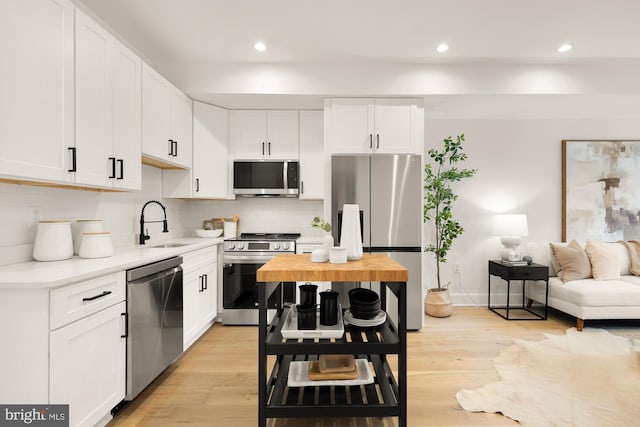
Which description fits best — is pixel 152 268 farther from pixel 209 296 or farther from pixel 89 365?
pixel 209 296

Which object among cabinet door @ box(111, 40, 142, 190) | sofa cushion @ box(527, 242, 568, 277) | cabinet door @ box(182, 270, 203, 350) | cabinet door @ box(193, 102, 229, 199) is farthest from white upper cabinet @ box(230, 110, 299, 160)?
sofa cushion @ box(527, 242, 568, 277)

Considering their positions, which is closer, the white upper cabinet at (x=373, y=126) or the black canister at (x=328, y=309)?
the black canister at (x=328, y=309)

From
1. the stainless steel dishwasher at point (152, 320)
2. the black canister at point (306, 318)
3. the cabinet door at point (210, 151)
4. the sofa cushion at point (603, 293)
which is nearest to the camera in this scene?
the black canister at point (306, 318)

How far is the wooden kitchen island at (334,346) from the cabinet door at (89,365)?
873mm

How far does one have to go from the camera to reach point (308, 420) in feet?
6.29

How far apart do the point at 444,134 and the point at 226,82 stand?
2806mm

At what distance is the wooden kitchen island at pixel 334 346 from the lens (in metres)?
1.58

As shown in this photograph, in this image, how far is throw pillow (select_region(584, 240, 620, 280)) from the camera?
3.52 metres

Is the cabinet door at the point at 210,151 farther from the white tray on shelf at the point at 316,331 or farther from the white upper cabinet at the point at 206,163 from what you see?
the white tray on shelf at the point at 316,331

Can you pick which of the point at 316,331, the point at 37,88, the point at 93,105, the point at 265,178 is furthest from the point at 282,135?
the point at 316,331

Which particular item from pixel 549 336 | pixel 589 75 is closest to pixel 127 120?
pixel 549 336

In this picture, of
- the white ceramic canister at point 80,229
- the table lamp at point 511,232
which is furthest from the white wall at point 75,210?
the table lamp at point 511,232

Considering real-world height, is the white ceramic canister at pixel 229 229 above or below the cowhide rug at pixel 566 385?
above

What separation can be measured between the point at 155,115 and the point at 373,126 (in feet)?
6.94
